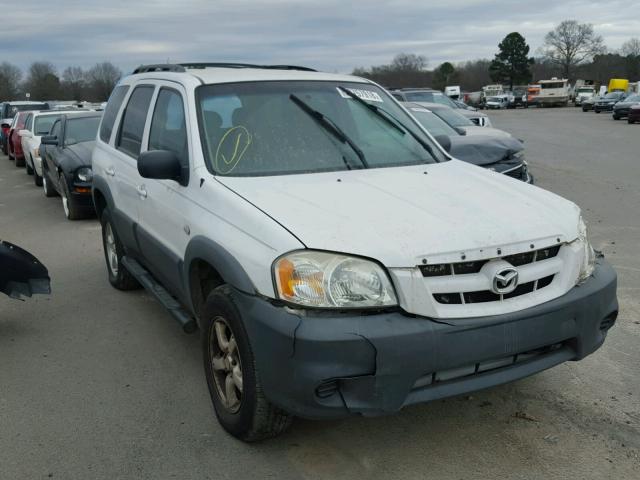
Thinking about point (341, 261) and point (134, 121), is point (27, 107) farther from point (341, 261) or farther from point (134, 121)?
point (341, 261)

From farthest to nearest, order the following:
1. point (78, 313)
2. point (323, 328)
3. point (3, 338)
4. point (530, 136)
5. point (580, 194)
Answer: point (530, 136) → point (580, 194) → point (78, 313) → point (3, 338) → point (323, 328)

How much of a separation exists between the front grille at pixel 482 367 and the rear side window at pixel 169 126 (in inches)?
76.1

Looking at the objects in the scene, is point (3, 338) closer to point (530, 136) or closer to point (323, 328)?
point (323, 328)

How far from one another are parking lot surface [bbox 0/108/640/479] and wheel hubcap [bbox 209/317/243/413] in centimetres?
22

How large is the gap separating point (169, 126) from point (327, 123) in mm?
1054

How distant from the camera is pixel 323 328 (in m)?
2.65

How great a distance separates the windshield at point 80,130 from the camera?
35.4ft

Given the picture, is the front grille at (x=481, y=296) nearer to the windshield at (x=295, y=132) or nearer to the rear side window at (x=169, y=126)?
the windshield at (x=295, y=132)

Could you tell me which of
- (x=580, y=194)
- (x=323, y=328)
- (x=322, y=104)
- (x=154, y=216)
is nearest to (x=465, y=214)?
(x=323, y=328)

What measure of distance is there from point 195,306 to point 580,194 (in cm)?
871

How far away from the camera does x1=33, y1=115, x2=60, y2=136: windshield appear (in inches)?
581

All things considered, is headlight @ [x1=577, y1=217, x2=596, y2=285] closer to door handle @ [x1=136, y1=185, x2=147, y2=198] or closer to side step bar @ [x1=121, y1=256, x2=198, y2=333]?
side step bar @ [x1=121, y1=256, x2=198, y2=333]

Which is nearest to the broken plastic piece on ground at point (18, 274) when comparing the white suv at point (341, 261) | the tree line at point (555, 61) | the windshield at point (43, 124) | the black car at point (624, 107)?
the white suv at point (341, 261)

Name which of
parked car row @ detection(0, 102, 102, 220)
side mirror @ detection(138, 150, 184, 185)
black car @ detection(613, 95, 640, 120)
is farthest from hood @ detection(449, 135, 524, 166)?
black car @ detection(613, 95, 640, 120)
